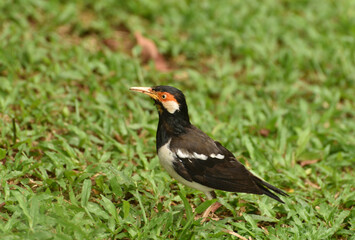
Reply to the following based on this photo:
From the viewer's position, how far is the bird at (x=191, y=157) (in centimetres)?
448

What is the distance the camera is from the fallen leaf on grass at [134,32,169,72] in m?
7.54

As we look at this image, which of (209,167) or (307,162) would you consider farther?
(307,162)

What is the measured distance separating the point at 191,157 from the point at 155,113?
2023mm

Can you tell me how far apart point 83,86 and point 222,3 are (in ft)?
11.2

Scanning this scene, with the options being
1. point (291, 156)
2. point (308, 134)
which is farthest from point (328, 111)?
point (291, 156)

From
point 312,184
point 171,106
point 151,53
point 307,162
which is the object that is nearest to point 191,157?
point 171,106

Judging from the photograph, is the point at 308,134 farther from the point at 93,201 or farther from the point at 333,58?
the point at 93,201

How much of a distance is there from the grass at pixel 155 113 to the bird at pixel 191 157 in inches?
10.2

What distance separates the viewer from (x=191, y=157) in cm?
455

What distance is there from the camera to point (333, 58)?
7.93m

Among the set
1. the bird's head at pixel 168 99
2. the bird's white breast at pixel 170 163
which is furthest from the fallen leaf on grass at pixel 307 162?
the bird's head at pixel 168 99

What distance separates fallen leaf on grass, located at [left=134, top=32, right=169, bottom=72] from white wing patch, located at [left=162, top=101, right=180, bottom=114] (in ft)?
9.21

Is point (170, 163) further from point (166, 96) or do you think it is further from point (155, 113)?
point (155, 113)

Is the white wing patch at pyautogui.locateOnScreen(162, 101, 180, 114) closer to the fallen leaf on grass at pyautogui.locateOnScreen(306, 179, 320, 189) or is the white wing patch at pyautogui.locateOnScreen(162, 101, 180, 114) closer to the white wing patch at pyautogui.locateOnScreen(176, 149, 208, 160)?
the white wing patch at pyautogui.locateOnScreen(176, 149, 208, 160)
